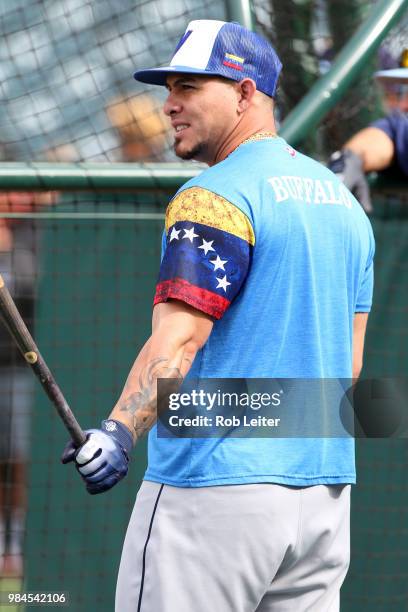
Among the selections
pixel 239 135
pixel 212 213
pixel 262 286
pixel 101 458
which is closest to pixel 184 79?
pixel 239 135

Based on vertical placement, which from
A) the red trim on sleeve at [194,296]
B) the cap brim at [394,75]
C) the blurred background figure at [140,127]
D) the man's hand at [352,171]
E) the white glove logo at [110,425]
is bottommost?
the white glove logo at [110,425]

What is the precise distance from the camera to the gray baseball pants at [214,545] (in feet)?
7.72

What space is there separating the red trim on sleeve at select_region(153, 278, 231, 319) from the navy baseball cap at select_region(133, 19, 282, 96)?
1.88 feet

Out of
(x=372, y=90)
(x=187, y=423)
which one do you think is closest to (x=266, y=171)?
(x=187, y=423)

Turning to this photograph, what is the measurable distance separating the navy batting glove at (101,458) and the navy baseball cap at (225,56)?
2.97 ft

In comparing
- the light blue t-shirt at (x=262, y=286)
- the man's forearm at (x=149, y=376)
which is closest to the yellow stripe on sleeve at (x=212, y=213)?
the light blue t-shirt at (x=262, y=286)

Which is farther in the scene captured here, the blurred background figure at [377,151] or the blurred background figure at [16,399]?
the blurred background figure at [16,399]

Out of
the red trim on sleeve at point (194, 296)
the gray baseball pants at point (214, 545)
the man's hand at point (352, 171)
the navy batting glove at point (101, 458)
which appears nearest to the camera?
the navy batting glove at point (101, 458)

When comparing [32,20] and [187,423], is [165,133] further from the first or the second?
[187,423]

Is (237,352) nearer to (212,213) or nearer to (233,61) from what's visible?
(212,213)

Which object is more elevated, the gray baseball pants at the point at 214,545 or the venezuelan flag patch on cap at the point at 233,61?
the venezuelan flag patch on cap at the point at 233,61

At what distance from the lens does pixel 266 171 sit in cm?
238

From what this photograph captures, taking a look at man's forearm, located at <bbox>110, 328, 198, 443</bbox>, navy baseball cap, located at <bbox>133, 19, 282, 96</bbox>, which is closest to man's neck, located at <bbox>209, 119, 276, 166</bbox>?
navy baseball cap, located at <bbox>133, 19, 282, 96</bbox>

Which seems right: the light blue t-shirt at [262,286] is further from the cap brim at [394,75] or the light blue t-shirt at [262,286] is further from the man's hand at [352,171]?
the cap brim at [394,75]
